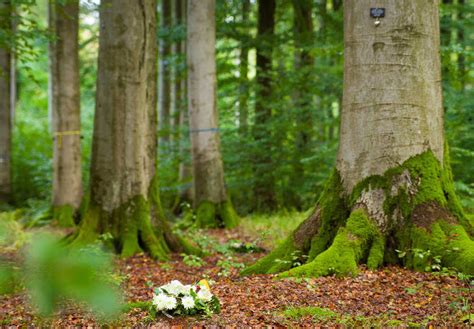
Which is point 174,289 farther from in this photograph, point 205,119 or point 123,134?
point 205,119

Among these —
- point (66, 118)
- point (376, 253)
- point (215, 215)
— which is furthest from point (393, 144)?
point (66, 118)

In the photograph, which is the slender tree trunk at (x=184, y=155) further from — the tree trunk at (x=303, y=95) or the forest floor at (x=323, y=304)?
the forest floor at (x=323, y=304)

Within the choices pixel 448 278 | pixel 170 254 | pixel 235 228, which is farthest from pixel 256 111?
pixel 448 278

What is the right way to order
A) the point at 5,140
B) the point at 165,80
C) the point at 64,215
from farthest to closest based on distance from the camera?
the point at 165,80, the point at 5,140, the point at 64,215

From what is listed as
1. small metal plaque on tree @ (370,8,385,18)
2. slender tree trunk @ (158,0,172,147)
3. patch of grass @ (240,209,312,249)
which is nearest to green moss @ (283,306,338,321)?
small metal plaque on tree @ (370,8,385,18)

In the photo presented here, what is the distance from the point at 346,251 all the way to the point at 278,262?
0.92 metres

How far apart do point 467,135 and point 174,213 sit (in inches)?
291

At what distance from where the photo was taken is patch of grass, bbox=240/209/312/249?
9.63 metres

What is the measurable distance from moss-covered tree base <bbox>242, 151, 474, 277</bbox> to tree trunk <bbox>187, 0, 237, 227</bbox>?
240 inches

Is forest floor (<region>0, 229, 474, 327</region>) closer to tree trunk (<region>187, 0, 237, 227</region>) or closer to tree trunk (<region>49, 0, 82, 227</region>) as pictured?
tree trunk (<region>187, 0, 237, 227</region>)

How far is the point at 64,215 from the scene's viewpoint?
12.3m

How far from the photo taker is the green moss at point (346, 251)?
17.6 ft

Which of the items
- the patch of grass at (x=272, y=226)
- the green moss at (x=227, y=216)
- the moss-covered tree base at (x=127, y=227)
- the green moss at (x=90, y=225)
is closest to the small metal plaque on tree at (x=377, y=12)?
the moss-covered tree base at (x=127, y=227)

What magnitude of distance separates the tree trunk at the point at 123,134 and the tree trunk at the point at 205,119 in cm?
335
